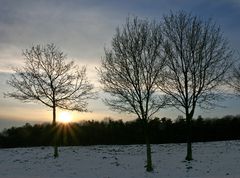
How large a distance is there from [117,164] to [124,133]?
31.2 meters

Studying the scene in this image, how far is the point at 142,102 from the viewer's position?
2845 cm

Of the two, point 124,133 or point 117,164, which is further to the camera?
point 124,133

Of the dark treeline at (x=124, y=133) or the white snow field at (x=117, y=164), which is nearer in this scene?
the white snow field at (x=117, y=164)

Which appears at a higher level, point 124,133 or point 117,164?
point 124,133

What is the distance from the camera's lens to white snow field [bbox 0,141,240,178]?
26.6m

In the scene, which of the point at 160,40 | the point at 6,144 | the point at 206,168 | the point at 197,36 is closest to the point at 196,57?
the point at 197,36

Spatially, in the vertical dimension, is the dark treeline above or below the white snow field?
above

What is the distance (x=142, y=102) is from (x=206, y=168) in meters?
6.26

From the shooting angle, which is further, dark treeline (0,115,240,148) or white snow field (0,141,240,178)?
dark treeline (0,115,240,148)

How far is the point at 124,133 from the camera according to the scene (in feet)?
203

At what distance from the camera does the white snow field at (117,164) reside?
26562 millimetres

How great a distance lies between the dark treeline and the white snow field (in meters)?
17.9

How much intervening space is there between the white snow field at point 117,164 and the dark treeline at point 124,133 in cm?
1791

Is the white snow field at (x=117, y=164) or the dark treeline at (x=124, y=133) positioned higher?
the dark treeline at (x=124, y=133)
